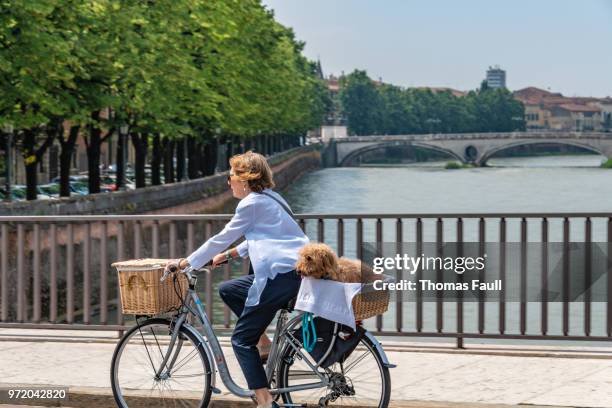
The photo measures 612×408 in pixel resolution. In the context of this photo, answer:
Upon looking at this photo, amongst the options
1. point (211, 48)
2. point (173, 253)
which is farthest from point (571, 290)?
point (211, 48)

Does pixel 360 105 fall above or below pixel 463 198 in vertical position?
above

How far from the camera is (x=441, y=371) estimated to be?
764cm

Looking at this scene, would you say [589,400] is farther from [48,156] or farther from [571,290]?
[48,156]

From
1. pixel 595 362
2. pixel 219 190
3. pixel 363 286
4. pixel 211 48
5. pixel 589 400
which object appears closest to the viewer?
pixel 363 286

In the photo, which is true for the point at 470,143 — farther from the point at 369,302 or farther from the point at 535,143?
the point at 369,302

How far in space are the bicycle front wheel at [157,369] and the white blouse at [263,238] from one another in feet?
1.60

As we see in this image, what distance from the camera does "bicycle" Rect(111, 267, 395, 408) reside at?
5863mm

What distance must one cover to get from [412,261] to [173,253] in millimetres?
1671

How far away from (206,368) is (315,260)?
0.80 metres

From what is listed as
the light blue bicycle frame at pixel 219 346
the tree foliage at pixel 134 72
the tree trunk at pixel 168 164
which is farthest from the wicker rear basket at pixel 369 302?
the tree trunk at pixel 168 164

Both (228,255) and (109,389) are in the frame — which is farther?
(109,389)

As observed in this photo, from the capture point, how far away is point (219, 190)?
171 ft

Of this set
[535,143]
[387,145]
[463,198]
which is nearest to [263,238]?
[463,198]

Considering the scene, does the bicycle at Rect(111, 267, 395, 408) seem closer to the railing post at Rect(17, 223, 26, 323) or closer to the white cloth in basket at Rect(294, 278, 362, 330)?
the white cloth in basket at Rect(294, 278, 362, 330)
